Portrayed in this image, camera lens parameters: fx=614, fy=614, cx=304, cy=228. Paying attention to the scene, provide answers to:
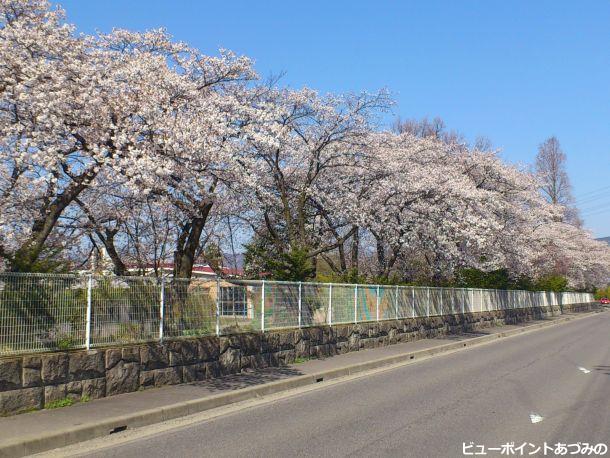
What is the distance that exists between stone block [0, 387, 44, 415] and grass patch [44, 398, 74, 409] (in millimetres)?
129

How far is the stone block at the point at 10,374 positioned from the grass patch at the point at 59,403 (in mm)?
553

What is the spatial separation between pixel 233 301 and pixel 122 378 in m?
3.70

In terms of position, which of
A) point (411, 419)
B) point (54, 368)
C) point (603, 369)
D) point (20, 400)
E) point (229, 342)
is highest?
point (229, 342)

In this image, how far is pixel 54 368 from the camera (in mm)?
9070

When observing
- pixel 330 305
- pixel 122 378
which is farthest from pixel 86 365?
pixel 330 305

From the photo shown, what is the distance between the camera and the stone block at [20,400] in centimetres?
826

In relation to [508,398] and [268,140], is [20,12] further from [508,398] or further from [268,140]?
[508,398]

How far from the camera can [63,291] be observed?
31.6ft

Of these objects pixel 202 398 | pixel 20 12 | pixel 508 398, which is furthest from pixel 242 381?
pixel 20 12

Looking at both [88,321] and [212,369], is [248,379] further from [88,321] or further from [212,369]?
[88,321]

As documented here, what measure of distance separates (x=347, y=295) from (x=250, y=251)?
16.7 ft

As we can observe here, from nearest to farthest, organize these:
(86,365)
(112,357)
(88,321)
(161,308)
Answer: (86,365) < (88,321) < (112,357) < (161,308)

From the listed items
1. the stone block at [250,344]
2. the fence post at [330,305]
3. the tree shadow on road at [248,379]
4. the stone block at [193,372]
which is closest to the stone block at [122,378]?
the stone block at [193,372]

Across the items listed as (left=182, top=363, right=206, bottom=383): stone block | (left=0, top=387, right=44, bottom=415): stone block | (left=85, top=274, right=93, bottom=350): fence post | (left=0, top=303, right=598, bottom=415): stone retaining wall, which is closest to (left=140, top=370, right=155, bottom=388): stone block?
(left=0, top=303, right=598, bottom=415): stone retaining wall
